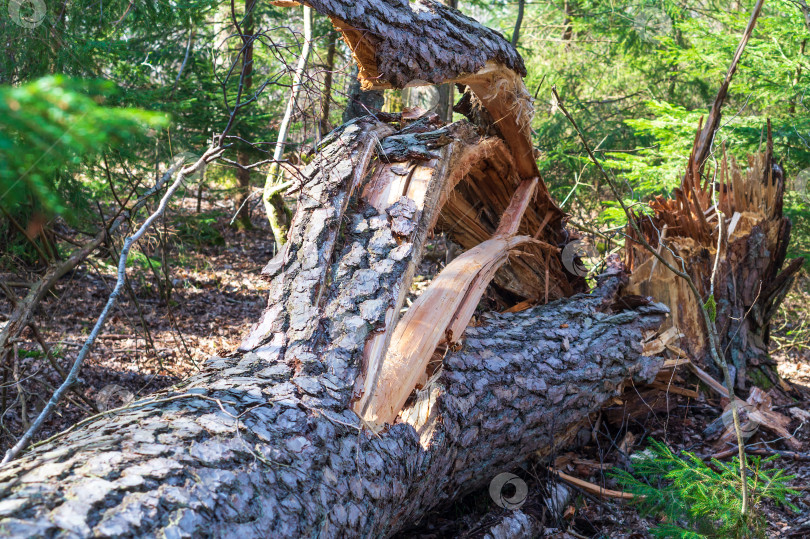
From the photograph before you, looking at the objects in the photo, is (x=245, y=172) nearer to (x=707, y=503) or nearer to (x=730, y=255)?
(x=730, y=255)

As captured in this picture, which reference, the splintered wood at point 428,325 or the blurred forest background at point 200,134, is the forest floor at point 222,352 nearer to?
the blurred forest background at point 200,134

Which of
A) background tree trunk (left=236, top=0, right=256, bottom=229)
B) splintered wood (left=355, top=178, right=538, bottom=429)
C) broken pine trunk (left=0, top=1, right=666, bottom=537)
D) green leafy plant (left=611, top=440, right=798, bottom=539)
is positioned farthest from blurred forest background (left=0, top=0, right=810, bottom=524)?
green leafy plant (left=611, top=440, right=798, bottom=539)

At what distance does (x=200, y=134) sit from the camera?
26.6ft

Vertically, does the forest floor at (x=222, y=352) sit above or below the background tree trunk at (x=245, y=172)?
below

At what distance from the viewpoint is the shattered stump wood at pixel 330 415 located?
151cm

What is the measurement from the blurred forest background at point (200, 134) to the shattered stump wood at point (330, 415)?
0.63 metres

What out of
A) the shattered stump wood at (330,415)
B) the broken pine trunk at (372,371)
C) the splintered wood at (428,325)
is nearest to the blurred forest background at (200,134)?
the broken pine trunk at (372,371)

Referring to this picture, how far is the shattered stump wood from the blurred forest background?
633mm

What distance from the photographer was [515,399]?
3.17 meters

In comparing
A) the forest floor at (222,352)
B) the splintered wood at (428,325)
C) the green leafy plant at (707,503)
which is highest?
the splintered wood at (428,325)

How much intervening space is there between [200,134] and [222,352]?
4.76m

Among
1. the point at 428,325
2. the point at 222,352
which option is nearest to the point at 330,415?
the point at 428,325

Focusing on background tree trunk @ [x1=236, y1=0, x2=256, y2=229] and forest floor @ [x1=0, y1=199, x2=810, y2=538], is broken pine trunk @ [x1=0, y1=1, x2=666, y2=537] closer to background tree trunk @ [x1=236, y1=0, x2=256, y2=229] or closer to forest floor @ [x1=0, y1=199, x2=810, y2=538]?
forest floor @ [x1=0, y1=199, x2=810, y2=538]

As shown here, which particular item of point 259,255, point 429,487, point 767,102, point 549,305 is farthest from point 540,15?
point 429,487
